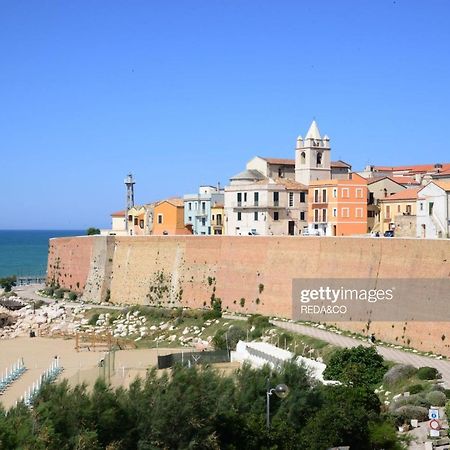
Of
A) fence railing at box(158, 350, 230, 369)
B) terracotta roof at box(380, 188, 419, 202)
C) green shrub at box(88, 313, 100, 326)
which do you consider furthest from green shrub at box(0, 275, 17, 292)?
fence railing at box(158, 350, 230, 369)

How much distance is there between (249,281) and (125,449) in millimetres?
26142

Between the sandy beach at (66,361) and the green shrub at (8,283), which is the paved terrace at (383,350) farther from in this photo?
the green shrub at (8,283)

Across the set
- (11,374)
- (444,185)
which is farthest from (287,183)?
(11,374)

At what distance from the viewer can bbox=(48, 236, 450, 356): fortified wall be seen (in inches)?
1459

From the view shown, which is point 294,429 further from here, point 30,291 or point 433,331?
point 30,291

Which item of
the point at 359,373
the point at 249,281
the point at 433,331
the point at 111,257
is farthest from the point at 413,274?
the point at 111,257

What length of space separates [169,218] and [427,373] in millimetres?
33314

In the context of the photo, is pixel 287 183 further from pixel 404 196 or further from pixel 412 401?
pixel 412 401

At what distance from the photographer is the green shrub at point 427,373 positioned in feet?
98.7

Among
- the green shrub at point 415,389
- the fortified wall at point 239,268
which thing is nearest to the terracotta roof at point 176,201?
the fortified wall at point 239,268

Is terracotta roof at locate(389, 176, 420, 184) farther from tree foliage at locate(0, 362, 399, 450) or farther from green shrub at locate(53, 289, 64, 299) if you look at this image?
tree foliage at locate(0, 362, 399, 450)

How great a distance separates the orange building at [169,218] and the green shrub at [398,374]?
31.2 meters
